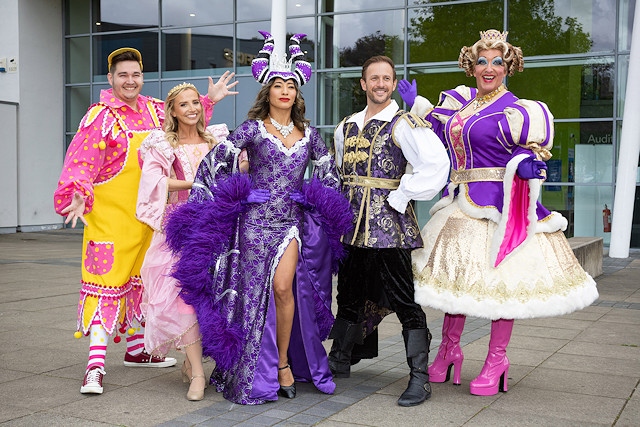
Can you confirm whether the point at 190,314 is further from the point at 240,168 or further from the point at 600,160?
the point at 600,160

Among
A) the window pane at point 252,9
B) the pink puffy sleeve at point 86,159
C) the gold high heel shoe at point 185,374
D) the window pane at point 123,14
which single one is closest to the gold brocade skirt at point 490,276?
the gold high heel shoe at point 185,374

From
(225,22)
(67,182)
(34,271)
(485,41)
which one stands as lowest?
(34,271)

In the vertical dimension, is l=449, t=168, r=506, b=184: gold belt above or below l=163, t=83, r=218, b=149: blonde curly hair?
below

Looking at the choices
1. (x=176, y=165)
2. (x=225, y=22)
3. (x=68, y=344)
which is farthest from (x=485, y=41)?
(x=225, y=22)

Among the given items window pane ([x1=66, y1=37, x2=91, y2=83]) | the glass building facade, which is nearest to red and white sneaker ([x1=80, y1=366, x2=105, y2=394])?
the glass building facade

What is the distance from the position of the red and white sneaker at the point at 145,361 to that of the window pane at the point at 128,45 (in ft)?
46.5

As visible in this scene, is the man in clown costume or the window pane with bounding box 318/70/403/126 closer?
the man in clown costume

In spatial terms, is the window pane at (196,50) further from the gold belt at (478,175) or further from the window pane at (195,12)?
the gold belt at (478,175)

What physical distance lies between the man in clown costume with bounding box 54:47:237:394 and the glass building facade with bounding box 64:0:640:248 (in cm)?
1100

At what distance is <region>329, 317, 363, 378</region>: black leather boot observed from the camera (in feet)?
15.6

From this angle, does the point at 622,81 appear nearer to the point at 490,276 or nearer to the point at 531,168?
the point at 531,168

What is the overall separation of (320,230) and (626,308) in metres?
4.82

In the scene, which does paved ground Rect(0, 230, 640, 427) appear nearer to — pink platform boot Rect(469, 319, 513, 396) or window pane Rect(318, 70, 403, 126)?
pink platform boot Rect(469, 319, 513, 396)

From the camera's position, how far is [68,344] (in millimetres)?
5941
